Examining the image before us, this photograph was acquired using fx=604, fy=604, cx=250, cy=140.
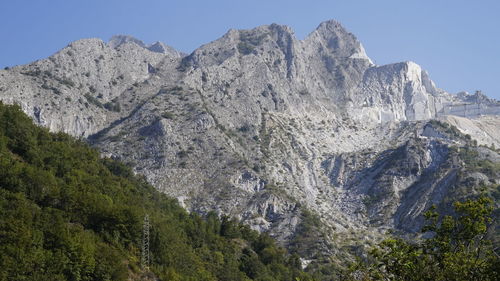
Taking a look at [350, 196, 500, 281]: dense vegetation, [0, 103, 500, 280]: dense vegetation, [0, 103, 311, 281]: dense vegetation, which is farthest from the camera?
[0, 103, 311, 281]: dense vegetation

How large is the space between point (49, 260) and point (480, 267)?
4971 centimetres

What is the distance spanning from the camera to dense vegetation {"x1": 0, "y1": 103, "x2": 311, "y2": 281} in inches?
2667

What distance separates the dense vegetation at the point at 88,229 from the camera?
67.8 m

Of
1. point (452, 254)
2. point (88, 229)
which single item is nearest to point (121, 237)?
point (88, 229)

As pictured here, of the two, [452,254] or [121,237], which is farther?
[121,237]

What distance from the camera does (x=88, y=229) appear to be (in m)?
83.5

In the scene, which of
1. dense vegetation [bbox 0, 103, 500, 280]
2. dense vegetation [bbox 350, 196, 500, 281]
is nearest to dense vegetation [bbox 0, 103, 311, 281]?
dense vegetation [bbox 0, 103, 500, 280]

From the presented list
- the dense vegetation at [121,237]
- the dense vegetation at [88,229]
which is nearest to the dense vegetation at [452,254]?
the dense vegetation at [121,237]

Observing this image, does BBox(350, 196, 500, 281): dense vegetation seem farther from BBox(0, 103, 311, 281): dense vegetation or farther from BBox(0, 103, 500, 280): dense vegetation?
BBox(0, 103, 311, 281): dense vegetation

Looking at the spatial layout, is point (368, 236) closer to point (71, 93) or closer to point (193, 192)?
point (193, 192)

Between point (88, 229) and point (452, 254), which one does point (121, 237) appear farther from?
point (452, 254)

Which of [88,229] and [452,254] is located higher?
[88,229]

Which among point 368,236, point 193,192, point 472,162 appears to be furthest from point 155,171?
point 472,162

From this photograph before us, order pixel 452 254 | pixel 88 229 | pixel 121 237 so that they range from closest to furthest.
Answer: pixel 452 254 < pixel 88 229 < pixel 121 237
